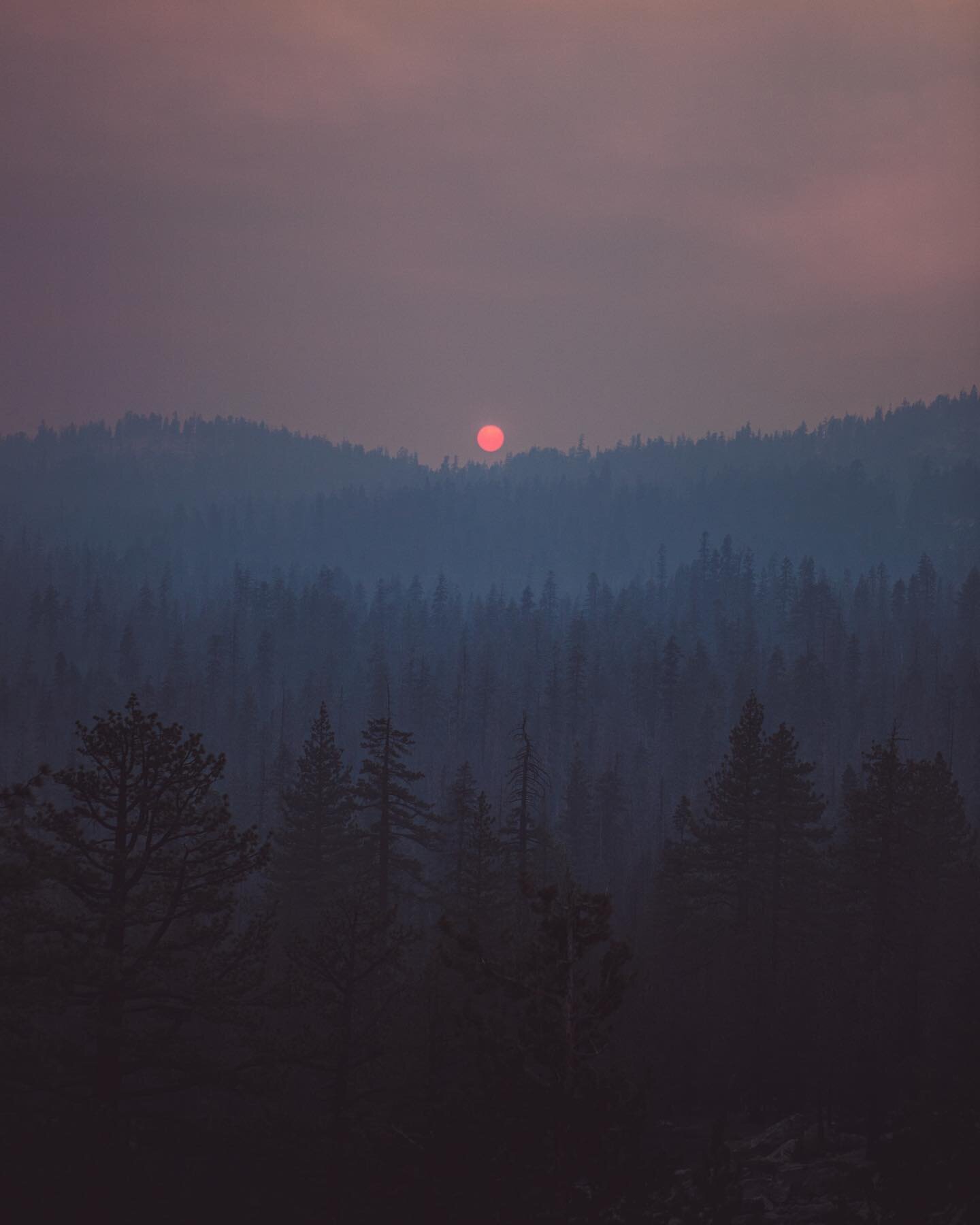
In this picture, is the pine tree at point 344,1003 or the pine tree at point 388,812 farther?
the pine tree at point 388,812

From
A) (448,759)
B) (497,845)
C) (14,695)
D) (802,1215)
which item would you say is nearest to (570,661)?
(448,759)

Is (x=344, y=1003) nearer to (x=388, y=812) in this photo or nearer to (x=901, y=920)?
(x=388, y=812)

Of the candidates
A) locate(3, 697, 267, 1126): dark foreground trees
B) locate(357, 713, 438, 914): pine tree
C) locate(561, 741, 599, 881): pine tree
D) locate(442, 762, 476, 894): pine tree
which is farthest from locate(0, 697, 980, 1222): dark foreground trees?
locate(561, 741, 599, 881): pine tree

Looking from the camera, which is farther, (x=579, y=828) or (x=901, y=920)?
(x=579, y=828)

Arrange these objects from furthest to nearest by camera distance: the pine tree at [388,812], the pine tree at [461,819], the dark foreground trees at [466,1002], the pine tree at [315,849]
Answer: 1. the pine tree at [315,849]
2. the pine tree at [461,819]
3. the pine tree at [388,812]
4. the dark foreground trees at [466,1002]

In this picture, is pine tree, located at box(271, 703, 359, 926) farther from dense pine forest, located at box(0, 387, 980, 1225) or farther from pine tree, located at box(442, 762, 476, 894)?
pine tree, located at box(442, 762, 476, 894)

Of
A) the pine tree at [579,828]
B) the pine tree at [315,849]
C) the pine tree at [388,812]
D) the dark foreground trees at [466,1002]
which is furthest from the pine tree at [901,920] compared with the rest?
the pine tree at [579,828]

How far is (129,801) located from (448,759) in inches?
3010

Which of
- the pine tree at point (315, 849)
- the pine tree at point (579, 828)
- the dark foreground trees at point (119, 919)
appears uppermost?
the dark foreground trees at point (119, 919)

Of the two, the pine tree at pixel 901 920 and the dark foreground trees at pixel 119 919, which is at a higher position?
the dark foreground trees at pixel 119 919

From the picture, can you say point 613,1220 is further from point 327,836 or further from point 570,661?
point 570,661

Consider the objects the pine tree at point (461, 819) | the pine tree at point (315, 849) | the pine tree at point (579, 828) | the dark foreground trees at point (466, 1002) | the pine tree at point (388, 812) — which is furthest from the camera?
the pine tree at point (579, 828)

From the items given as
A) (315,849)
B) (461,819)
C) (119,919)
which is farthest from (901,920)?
(119,919)

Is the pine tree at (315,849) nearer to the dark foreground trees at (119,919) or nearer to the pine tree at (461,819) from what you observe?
the pine tree at (461,819)
